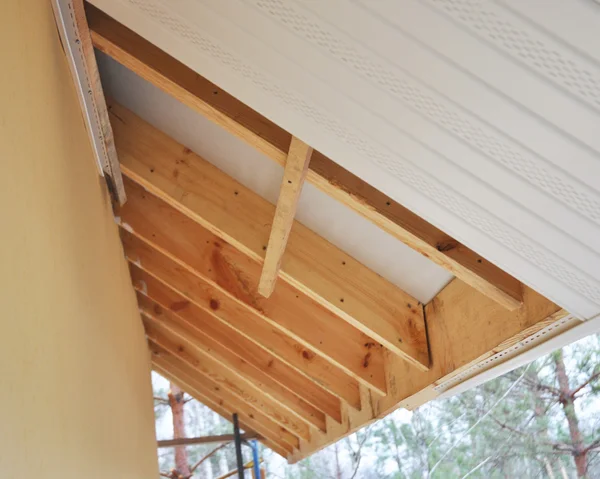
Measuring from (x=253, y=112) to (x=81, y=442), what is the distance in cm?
108

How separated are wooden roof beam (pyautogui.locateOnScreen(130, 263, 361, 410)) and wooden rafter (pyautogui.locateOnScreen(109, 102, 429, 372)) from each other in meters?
1.17

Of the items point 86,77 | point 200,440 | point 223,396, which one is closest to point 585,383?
point 223,396

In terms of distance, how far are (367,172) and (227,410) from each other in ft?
19.8

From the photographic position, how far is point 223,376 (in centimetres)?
579

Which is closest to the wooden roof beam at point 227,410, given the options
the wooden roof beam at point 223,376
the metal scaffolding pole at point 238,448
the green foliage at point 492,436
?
the metal scaffolding pole at point 238,448

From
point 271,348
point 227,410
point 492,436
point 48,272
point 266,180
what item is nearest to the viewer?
point 48,272

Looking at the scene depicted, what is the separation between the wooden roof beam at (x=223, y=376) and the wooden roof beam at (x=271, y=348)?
0.92 meters

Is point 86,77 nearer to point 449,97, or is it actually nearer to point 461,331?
point 449,97

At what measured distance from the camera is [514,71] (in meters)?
1.22

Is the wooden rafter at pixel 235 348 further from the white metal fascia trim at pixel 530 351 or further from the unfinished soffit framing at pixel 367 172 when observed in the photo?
the white metal fascia trim at pixel 530 351

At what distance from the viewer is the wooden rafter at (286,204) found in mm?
1864

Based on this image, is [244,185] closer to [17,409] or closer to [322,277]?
[322,277]

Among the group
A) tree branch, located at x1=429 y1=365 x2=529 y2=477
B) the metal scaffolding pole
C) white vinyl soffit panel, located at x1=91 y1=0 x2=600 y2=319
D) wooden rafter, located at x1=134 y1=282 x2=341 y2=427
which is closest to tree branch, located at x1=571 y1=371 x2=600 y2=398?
tree branch, located at x1=429 y1=365 x2=529 y2=477

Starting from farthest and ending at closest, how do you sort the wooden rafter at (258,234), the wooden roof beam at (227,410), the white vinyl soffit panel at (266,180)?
the wooden roof beam at (227,410), the wooden rafter at (258,234), the white vinyl soffit panel at (266,180)
